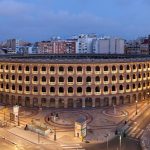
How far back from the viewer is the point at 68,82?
9088cm

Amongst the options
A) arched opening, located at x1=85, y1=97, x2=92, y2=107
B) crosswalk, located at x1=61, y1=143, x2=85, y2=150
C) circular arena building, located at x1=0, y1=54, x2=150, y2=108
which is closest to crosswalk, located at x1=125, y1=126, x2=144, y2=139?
crosswalk, located at x1=61, y1=143, x2=85, y2=150

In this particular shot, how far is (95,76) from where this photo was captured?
3595 inches

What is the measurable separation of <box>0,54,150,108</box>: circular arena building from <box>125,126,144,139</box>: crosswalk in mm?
21175

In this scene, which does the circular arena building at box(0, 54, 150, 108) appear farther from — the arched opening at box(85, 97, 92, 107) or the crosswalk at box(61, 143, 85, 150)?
the crosswalk at box(61, 143, 85, 150)

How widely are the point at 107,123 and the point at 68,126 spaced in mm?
10252

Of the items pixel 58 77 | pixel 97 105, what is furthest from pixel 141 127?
pixel 58 77

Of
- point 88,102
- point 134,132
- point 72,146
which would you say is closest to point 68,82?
point 88,102

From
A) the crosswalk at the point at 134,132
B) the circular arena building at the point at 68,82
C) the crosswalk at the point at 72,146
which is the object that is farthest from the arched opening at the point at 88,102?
the crosswalk at the point at 72,146

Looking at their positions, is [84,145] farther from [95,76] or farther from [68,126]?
[95,76]

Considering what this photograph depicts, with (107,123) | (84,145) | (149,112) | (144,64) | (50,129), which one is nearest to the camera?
(84,145)

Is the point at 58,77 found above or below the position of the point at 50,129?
above

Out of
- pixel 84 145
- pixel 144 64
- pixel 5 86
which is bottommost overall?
pixel 84 145

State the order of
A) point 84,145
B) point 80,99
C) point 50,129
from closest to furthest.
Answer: point 84,145, point 50,129, point 80,99

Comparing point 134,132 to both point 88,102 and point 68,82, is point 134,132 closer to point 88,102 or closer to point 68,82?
point 88,102
